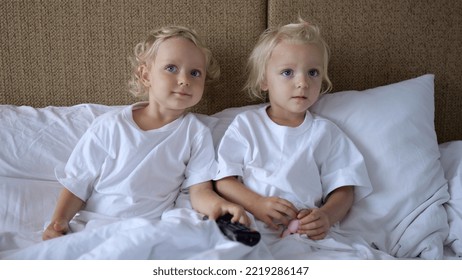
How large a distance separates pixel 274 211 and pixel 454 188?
55cm

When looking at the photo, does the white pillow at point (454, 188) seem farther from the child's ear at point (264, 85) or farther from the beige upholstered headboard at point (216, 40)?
the child's ear at point (264, 85)

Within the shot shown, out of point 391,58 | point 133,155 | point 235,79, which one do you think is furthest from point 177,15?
point 391,58

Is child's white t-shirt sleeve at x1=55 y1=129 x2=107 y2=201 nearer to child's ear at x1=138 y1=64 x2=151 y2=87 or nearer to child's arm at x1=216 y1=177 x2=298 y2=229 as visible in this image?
Result: child's ear at x1=138 y1=64 x2=151 y2=87

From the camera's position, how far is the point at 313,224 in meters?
1.07

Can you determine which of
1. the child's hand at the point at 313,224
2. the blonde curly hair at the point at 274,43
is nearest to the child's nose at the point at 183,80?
the blonde curly hair at the point at 274,43

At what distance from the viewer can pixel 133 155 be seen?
3.86ft

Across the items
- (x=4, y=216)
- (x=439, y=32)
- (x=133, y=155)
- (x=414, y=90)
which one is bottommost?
(x=4, y=216)

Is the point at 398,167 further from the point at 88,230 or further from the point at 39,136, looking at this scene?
the point at 39,136

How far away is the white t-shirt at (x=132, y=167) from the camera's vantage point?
1.16 m

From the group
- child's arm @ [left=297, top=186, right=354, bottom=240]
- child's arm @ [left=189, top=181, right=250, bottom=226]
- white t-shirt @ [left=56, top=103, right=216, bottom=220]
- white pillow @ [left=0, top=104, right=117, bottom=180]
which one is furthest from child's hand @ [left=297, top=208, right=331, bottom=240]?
white pillow @ [left=0, top=104, right=117, bottom=180]

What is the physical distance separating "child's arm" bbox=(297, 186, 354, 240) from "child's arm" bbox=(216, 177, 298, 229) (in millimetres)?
38

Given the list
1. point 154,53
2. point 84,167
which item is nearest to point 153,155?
point 84,167

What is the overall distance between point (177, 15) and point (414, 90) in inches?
30.2

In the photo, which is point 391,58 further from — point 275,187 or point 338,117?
point 275,187
